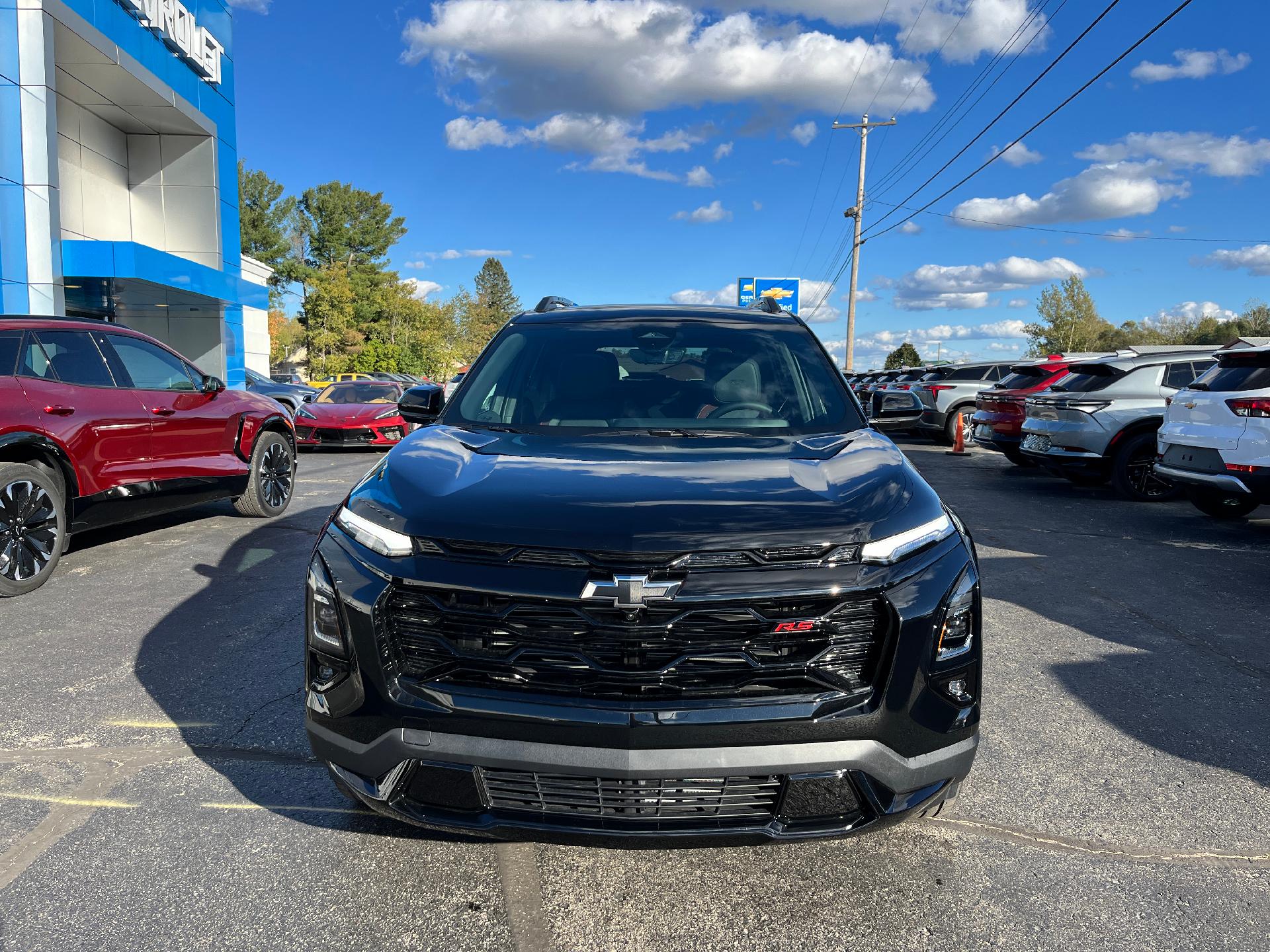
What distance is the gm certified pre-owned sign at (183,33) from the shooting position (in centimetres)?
2131

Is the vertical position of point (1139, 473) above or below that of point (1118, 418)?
below

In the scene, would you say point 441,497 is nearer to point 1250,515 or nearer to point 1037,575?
point 1037,575

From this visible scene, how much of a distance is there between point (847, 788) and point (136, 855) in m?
2.11

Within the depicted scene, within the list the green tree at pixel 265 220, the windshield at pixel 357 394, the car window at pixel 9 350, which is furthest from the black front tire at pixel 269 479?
the green tree at pixel 265 220

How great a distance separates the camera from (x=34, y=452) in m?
5.95

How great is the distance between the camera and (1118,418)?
34.1 feet

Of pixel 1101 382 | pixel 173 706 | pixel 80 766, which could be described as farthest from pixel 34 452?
pixel 1101 382

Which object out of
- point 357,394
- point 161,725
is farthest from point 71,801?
point 357,394

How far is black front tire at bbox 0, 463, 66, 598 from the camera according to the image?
5570mm

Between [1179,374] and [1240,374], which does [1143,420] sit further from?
[1240,374]

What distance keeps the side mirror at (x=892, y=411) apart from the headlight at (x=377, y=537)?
7.54ft

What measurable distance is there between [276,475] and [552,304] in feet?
17.1

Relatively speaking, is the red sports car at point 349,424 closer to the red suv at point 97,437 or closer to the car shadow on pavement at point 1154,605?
the red suv at point 97,437

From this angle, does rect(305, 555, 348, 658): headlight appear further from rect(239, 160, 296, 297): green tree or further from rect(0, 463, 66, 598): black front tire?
rect(239, 160, 296, 297): green tree
